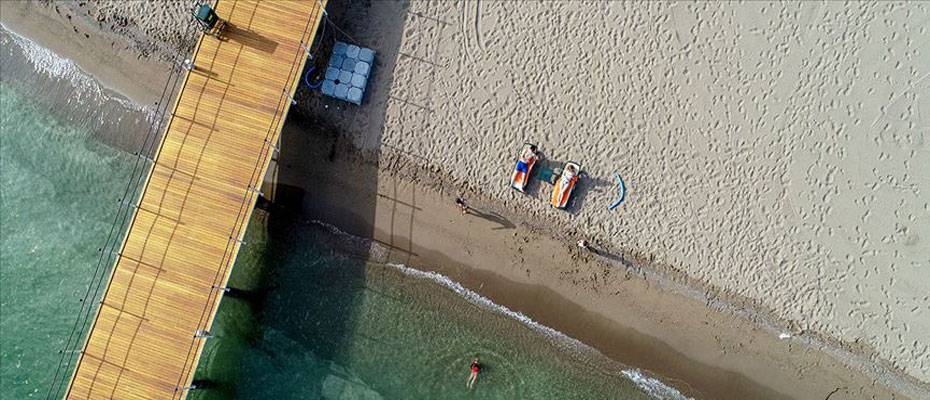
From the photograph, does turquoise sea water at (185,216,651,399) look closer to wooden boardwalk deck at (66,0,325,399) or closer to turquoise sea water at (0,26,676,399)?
turquoise sea water at (0,26,676,399)

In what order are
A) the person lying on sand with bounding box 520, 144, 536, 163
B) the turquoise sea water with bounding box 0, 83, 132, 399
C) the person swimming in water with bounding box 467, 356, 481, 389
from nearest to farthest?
the person lying on sand with bounding box 520, 144, 536, 163 → the person swimming in water with bounding box 467, 356, 481, 389 → the turquoise sea water with bounding box 0, 83, 132, 399

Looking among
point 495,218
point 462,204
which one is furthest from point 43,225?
point 495,218

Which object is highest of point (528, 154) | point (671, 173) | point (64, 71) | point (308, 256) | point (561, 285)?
point (671, 173)

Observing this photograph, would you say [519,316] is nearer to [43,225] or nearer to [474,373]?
[474,373]

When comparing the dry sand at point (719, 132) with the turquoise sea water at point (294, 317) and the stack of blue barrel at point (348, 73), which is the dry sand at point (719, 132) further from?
the turquoise sea water at point (294, 317)

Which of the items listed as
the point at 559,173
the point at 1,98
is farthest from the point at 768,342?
the point at 1,98

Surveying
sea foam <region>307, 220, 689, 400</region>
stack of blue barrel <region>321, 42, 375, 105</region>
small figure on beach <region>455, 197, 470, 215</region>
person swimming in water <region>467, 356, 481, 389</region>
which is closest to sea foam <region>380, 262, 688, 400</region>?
sea foam <region>307, 220, 689, 400</region>

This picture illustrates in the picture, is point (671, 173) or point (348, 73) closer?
point (671, 173)
